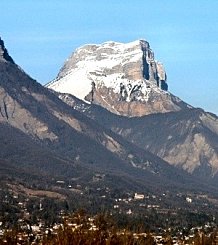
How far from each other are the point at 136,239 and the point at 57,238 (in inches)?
909

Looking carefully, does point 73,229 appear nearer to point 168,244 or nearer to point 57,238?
point 57,238

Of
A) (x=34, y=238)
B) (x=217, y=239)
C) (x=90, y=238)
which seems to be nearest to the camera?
(x=90, y=238)

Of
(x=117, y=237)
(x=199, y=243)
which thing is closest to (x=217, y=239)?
(x=199, y=243)

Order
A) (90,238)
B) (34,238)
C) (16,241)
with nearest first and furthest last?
1. (90,238)
2. (16,241)
3. (34,238)

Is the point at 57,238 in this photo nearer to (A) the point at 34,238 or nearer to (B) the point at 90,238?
(B) the point at 90,238

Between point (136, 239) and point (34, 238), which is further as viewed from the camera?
point (34, 238)

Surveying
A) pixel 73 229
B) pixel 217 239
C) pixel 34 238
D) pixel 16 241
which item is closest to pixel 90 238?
pixel 73 229

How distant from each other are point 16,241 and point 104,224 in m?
16.1

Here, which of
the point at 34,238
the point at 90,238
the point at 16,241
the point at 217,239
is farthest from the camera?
the point at 34,238

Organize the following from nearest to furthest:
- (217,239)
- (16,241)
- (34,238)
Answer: (16,241) → (217,239) → (34,238)

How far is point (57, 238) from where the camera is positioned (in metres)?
115

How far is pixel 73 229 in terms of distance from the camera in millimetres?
112312

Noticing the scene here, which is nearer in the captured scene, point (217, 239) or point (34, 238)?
point (217, 239)

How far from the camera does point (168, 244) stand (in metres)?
135
